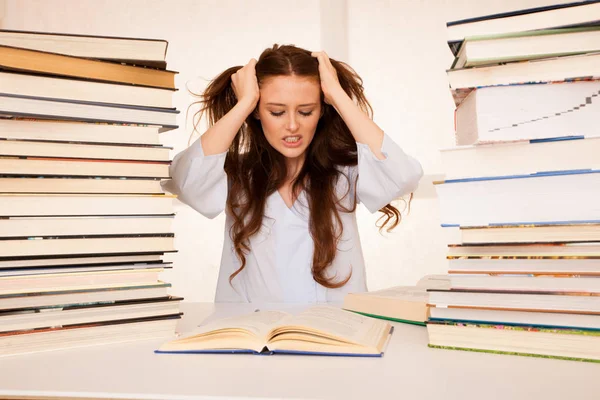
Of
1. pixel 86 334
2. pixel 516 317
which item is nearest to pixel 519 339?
pixel 516 317

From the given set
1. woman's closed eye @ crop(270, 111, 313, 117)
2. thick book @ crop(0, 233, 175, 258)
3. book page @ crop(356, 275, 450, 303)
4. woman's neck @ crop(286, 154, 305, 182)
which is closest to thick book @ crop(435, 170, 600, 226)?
book page @ crop(356, 275, 450, 303)

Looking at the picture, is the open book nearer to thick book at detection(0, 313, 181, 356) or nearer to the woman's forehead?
thick book at detection(0, 313, 181, 356)

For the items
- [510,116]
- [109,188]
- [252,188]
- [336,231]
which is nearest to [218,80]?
[252,188]

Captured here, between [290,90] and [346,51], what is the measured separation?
2.50 metres

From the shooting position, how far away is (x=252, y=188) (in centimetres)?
199

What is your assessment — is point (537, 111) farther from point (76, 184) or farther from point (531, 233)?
→ point (76, 184)

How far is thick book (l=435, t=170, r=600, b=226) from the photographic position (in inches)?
31.1

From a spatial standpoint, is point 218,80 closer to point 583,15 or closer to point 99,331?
point 99,331

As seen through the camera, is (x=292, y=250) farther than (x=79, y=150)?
Yes

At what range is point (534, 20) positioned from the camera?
0.82 m

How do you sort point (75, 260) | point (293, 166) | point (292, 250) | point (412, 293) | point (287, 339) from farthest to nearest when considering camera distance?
point (293, 166), point (292, 250), point (412, 293), point (75, 260), point (287, 339)

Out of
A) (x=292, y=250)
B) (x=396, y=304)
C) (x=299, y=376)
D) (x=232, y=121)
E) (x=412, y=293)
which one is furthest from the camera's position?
(x=292, y=250)

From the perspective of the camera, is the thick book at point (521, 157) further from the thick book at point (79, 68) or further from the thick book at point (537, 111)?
the thick book at point (79, 68)

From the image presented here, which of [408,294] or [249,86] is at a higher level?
[249,86]
